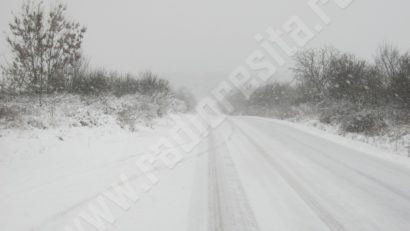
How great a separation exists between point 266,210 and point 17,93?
14.5 metres

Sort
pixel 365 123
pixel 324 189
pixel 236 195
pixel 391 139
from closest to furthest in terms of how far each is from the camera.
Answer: pixel 236 195 → pixel 324 189 → pixel 391 139 → pixel 365 123

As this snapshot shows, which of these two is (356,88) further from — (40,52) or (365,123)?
(40,52)

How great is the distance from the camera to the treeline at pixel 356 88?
15328 mm

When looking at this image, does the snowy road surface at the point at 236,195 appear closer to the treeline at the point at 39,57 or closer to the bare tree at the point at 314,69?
the treeline at the point at 39,57

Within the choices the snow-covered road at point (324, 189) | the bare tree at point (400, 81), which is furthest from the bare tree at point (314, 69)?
the snow-covered road at point (324, 189)

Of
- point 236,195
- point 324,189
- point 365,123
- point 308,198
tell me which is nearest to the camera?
point 308,198

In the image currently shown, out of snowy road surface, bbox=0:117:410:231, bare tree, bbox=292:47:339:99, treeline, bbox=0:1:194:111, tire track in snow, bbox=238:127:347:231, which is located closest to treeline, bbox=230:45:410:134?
bare tree, bbox=292:47:339:99

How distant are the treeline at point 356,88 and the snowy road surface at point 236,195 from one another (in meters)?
6.91

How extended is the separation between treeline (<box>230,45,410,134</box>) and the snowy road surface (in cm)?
691

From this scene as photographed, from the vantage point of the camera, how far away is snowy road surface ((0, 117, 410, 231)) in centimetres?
474

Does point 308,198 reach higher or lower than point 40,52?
lower

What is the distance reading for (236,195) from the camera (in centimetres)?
603

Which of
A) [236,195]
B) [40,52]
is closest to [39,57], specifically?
[40,52]

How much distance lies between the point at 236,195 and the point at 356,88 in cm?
1820
